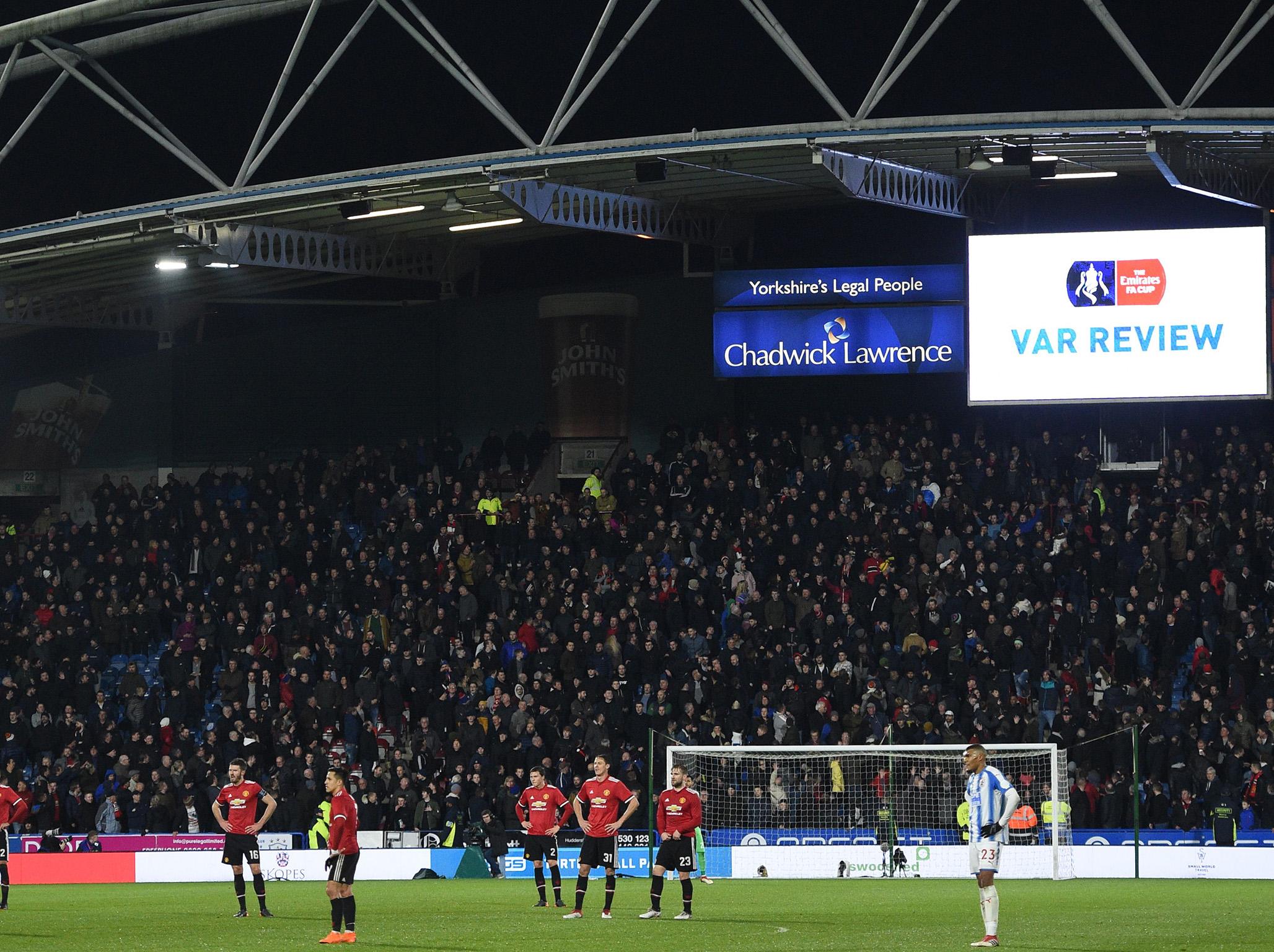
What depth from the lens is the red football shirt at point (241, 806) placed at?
69.5 feet

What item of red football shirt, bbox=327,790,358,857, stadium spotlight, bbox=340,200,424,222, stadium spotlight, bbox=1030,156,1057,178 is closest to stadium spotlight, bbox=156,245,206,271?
stadium spotlight, bbox=340,200,424,222

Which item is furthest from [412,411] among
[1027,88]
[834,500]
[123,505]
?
[1027,88]

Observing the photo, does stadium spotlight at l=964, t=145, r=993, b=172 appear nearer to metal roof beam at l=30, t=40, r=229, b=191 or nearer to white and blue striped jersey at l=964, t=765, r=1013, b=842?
metal roof beam at l=30, t=40, r=229, b=191

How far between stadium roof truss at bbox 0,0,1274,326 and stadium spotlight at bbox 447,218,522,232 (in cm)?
11

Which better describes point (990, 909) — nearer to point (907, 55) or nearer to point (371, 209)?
point (907, 55)

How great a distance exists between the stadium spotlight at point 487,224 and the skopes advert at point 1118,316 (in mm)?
8416

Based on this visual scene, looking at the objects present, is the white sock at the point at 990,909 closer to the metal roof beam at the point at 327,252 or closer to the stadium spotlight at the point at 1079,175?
the stadium spotlight at the point at 1079,175

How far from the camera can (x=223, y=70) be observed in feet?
102

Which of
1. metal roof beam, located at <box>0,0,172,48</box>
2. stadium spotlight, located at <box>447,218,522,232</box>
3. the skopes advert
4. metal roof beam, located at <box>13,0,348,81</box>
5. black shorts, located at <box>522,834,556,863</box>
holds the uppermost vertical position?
metal roof beam, located at <box>13,0,348,81</box>

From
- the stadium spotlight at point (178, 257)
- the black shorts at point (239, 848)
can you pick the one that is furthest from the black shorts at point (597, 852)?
the stadium spotlight at point (178, 257)

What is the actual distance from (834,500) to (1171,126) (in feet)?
33.4

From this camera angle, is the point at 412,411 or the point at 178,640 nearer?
the point at 178,640

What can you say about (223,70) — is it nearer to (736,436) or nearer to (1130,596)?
(736,436)

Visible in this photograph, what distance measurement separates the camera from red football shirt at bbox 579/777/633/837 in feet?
66.4
